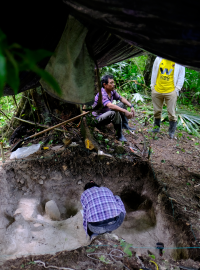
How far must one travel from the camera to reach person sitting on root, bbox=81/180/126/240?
94.7 inches

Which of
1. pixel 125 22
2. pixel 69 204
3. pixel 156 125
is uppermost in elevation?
pixel 125 22

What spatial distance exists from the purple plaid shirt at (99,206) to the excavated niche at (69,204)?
0.61m

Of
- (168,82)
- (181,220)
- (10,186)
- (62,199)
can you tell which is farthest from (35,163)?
(168,82)

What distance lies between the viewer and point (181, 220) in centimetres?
245

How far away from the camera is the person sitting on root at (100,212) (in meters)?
2.40

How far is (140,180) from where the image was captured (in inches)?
137

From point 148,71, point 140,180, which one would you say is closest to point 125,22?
point 140,180

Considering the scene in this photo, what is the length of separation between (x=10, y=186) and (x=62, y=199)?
0.91 m

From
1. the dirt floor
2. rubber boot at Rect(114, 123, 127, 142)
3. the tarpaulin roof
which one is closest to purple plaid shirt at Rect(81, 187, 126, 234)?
the dirt floor

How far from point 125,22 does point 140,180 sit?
2.80m

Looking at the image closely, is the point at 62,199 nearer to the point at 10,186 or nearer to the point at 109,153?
the point at 10,186

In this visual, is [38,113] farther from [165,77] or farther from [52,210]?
[165,77]

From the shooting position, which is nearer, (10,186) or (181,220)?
(181,220)

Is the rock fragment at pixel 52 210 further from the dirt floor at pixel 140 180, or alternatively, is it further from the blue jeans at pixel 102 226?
the blue jeans at pixel 102 226
